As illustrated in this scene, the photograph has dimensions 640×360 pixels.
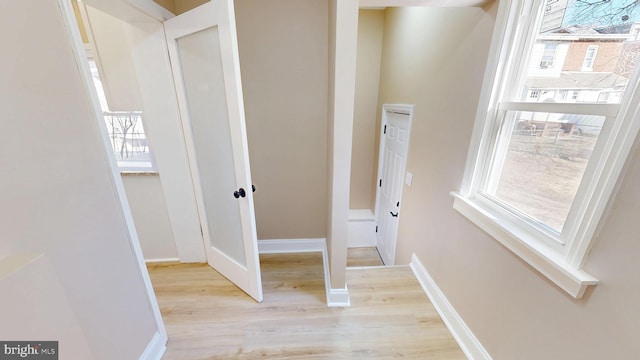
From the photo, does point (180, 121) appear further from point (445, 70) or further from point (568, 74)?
point (568, 74)

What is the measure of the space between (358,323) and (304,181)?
1.33 meters

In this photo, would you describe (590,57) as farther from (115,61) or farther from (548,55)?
(115,61)

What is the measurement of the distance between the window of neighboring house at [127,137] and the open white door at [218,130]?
1.31 feet

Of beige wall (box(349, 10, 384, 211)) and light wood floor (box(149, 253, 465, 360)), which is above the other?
beige wall (box(349, 10, 384, 211))

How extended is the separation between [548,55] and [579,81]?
0.73 ft

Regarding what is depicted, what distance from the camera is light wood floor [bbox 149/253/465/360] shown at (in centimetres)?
149

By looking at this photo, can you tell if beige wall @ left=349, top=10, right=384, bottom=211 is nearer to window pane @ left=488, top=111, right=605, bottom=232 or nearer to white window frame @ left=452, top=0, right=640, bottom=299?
white window frame @ left=452, top=0, right=640, bottom=299

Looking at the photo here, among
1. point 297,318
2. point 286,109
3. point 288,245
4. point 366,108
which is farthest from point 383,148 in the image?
point 297,318

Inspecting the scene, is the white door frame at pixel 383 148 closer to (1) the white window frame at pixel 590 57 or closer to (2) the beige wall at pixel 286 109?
(2) the beige wall at pixel 286 109

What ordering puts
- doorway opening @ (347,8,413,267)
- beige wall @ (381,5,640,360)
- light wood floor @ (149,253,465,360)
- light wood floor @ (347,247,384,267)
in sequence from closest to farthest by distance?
beige wall @ (381,5,640,360)
light wood floor @ (149,253,465,360)
doorway opening @ (347,8,413,267)
light wood floor @ (347,247,384,267)

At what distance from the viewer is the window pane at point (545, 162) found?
936 mm

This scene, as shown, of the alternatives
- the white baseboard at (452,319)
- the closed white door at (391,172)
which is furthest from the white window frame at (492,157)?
the closed white door at (391,172)

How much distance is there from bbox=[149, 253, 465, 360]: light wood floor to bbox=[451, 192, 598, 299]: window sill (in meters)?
0.86

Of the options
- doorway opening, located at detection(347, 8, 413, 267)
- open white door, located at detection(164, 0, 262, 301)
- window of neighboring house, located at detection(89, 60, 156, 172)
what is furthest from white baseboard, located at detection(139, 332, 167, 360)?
doorway opening, located at detection(347, 8, 413, 267)
